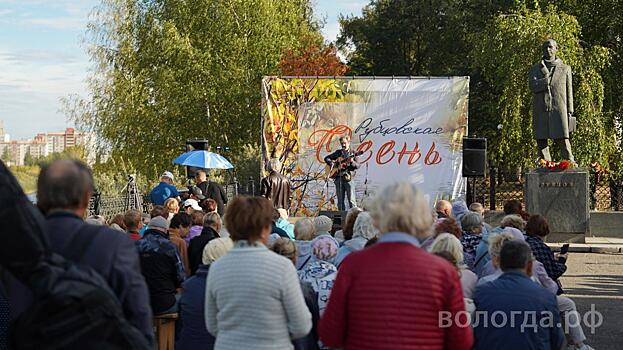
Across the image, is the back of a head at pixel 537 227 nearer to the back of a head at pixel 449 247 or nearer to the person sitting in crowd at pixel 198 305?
the back of a head at pixel 449 247

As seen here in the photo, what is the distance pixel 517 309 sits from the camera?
205 inches

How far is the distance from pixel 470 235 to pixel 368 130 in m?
16.3

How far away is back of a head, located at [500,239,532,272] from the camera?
5301mm

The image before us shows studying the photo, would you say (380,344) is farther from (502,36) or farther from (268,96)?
(502,36)

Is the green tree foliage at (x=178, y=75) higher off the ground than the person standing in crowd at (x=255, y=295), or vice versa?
the green tree foliage at (x=178, y=75)

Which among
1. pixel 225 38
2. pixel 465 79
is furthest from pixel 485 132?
pixel 465 79

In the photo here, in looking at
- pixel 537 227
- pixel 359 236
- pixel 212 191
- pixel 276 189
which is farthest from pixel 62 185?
pixel 276 189

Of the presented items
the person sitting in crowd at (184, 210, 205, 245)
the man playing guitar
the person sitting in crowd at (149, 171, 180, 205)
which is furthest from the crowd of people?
the man playing guitar

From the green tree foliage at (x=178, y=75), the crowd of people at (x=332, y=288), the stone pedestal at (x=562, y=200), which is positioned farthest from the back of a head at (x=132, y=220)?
the green tree foliage at (x=178, y=75)

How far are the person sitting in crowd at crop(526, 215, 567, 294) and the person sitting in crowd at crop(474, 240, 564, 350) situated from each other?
249cm

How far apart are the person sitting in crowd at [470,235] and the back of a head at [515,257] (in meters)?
2.33

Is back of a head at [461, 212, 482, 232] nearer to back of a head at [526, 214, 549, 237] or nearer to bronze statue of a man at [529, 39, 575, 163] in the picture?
back of a head at [526, 214, 549, 237]

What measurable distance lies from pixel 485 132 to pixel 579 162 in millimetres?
14959

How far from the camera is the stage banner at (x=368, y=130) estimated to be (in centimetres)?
2386
